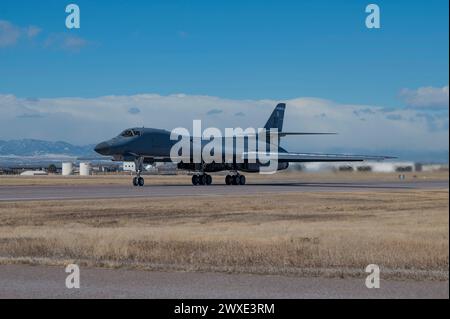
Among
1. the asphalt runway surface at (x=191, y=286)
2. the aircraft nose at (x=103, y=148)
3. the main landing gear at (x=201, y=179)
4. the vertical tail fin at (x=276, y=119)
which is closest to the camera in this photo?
the asphalt runway surface at (x=191, y=286)

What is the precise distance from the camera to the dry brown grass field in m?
14.5

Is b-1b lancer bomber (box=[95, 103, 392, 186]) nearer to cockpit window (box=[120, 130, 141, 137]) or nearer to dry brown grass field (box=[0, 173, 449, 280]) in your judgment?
cockpit window (box=[120, 130, 141, 137])

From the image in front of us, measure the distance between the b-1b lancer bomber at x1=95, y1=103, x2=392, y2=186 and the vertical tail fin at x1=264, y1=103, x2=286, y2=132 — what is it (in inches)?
282

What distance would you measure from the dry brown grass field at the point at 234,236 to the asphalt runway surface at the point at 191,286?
0.71 m

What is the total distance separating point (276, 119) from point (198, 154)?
14.2m

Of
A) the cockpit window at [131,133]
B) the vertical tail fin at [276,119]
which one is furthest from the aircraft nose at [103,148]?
the vertical tail fin at [276,119]

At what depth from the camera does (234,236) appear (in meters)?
18.7

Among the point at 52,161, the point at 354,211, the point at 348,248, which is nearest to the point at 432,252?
the point at 348,248

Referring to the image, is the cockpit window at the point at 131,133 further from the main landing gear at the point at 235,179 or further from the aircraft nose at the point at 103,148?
the main landing gear at the point at 235,179

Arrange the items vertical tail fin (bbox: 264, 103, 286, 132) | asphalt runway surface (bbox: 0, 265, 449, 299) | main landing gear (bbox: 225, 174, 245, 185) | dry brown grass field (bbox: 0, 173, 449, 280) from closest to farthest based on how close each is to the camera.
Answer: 1. asphalt runway surface (bbox: 0, 265, 449, 299)
2. dry brown grass field (bbox: 0, 173, 449, 280)
3. main landing gear (bbox: 225, 174, 245, 185)
4. vertical tail fin (bbox: 264, 103, 286, 132)

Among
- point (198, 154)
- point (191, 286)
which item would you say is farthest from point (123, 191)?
point (191, 286)

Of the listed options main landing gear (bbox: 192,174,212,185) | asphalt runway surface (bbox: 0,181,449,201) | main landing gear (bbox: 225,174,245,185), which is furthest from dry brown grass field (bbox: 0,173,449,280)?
main landing gear (bbox: 225,174,245,185)

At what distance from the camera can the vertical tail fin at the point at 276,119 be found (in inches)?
2574

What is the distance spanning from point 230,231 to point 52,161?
7616cm
